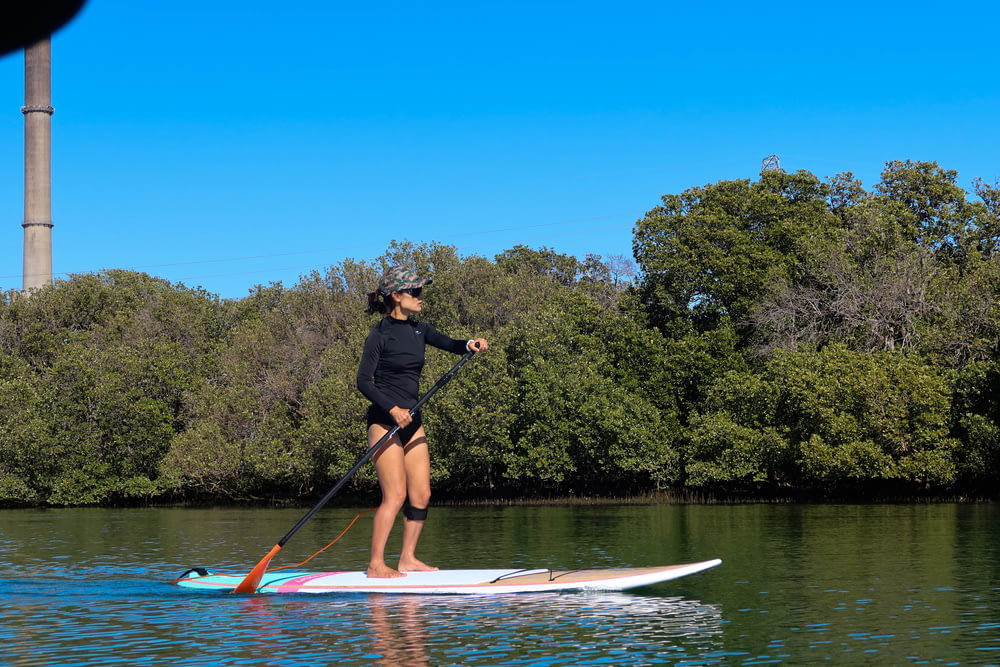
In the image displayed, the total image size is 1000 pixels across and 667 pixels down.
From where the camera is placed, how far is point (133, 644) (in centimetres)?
1010

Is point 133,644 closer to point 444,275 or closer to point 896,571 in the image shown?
point 896,571

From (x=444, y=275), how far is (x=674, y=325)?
57.0ft

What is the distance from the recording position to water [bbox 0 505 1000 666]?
30.7 feet

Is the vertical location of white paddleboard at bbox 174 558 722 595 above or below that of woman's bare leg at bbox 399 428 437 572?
below

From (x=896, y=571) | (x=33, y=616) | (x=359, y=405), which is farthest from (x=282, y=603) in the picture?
(x=359, y=405)

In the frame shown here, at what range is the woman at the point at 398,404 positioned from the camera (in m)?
13.3

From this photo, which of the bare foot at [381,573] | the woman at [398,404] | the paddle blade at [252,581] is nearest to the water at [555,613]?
the paddle blade at [252,581]

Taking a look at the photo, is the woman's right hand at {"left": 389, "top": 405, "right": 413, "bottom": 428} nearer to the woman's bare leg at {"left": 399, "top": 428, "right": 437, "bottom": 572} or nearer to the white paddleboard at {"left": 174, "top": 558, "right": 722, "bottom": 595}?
the woman's bare leg at {"left": 399, "top": 428, "right": 437, "bottom": 572}

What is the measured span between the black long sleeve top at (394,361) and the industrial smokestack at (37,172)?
270ft

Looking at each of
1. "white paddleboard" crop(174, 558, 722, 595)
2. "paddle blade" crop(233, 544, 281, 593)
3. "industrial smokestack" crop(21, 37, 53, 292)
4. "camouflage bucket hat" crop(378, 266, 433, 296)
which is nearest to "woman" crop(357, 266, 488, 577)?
"camouflage bucket hat" crop(378, 266, 433, 296)

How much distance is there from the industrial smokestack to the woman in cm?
8219

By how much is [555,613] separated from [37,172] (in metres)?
87.6

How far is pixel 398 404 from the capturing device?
13398mm

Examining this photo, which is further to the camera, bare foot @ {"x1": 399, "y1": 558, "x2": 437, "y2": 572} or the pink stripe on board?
bare foot @ {"x1": 399, "y1": 558, "x2": 437, "y2": 572}
